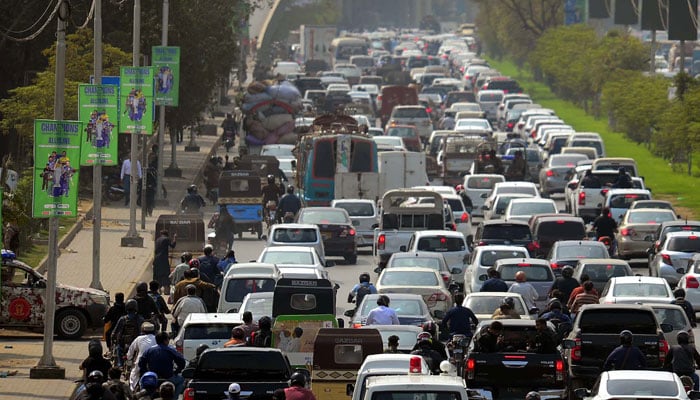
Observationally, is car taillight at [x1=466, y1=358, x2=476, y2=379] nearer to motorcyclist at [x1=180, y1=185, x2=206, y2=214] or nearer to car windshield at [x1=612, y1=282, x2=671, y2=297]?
car windshield at [x1=612, y1=282, x2=671, y2=297]

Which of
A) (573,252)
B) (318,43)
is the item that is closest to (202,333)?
(573,252)

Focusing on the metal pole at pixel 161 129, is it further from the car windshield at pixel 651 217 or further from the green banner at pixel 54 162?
the green banner at pixel 54 162

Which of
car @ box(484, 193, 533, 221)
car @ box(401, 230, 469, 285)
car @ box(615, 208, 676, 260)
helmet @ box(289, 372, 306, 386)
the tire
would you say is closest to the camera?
helmet @ box(289, 372, 306, 386)

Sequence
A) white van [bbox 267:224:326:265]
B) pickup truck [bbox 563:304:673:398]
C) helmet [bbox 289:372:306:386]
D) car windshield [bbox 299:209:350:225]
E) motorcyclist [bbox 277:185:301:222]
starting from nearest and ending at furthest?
helmet [bbox 289:372:306:386] < pickup truck [bbox 563:304:673:398] < white van [bbox 267:224:326:265] < car windshield [bbox 299:209:350:225] < motorcyclist [bbox 277:185:301:222]

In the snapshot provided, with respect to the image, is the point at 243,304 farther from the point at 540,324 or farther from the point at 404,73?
the point at 404,73

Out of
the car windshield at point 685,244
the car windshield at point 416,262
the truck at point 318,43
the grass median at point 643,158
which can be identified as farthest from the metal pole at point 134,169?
the truck at point 318,43

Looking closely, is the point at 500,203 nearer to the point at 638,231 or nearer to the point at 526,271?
the point at 638,231

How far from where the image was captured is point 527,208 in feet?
162

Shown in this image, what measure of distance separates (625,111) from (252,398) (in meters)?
68.5

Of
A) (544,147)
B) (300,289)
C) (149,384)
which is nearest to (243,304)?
(300,289)

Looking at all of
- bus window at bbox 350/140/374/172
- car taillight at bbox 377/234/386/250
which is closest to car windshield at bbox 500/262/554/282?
car taillight at bbox 377/234/386/250

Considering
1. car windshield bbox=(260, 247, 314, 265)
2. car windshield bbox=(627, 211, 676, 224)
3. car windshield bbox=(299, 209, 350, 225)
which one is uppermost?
car windshield bbox=(627, 211, 676, 224)

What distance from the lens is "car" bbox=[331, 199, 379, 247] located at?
163 ft

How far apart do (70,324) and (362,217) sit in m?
16.7
